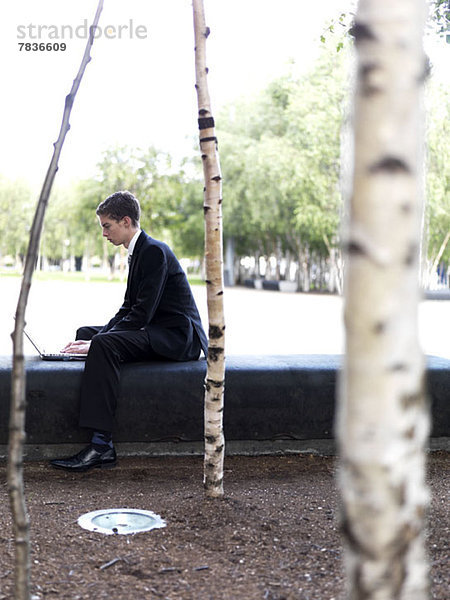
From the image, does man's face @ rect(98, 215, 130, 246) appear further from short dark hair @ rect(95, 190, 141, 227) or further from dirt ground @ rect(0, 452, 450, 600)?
dirt ground @ rect(0, 452, 450, 600)

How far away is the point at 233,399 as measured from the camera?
5.37 m

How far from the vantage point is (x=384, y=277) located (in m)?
1.57

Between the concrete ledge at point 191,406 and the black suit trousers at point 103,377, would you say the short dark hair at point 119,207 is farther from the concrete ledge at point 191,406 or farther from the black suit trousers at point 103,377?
the concrete ledge at point 191,406

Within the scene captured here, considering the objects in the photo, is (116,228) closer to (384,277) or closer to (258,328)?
(384,277)

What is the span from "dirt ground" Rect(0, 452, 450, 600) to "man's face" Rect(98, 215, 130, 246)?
61.5 inches

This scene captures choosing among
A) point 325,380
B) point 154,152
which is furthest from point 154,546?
point 154,152

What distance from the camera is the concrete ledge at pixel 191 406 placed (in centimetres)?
524

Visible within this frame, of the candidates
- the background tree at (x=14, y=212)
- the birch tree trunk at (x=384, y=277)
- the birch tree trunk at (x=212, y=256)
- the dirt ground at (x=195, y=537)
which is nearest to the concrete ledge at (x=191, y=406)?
the dirt ground at (x=195, y=537)

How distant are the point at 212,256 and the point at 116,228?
5.49 feet

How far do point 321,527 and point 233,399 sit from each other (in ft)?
5.55

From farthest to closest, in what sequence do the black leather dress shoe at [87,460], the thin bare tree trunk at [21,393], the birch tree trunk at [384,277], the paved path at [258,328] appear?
the paved path at [258,328] < the black leather dress shoe at [87,460] < the thin bare tree trunk at [21,393] < the birch tree trunk at [384,277]

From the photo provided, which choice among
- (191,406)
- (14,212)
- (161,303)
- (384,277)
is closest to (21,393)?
(384,277)

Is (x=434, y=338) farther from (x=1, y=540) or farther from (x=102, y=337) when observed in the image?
(x=1, y=540)

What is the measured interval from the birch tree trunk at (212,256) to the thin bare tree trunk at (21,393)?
5.19ft
